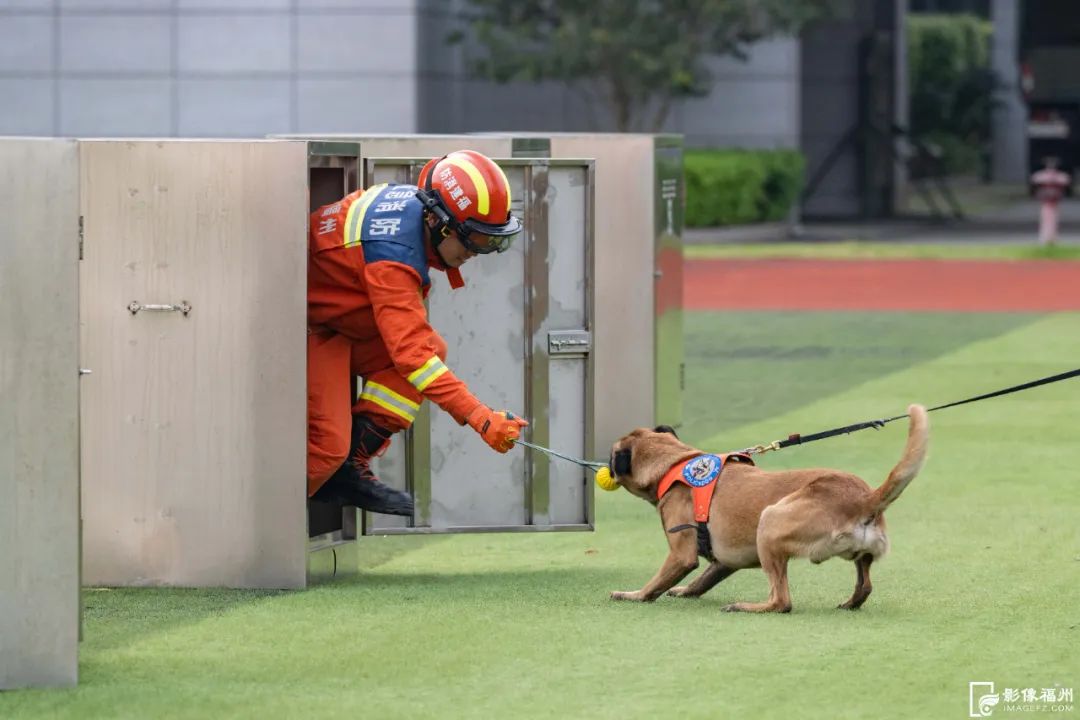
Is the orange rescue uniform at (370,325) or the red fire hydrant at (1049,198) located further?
the red fire hydrant at (1049,198)

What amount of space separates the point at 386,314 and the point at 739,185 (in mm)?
24038

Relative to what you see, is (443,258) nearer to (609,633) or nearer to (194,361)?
(194,361)

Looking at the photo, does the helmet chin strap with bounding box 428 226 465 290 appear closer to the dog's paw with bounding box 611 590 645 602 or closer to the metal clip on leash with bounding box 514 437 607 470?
the metal clip on leash with bounding box 514 437 607 470

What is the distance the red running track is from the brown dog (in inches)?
534

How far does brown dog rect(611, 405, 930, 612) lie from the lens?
6996 millimetres

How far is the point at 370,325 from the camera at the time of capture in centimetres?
780

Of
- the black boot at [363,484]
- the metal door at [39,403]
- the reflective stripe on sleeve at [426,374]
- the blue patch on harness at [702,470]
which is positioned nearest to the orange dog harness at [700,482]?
the blue patch on harness at [702,470]

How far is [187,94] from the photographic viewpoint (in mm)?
30328

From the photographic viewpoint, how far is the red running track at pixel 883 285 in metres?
21.4

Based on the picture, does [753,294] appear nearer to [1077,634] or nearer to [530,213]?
[530,213]

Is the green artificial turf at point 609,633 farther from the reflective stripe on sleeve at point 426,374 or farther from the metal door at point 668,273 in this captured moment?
the metal door at point 668,273

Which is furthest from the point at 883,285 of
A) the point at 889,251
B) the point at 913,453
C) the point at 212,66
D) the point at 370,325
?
the point at 913,453

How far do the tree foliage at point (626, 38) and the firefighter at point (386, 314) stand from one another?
2260cm

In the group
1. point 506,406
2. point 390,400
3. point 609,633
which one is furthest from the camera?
point 506,406
